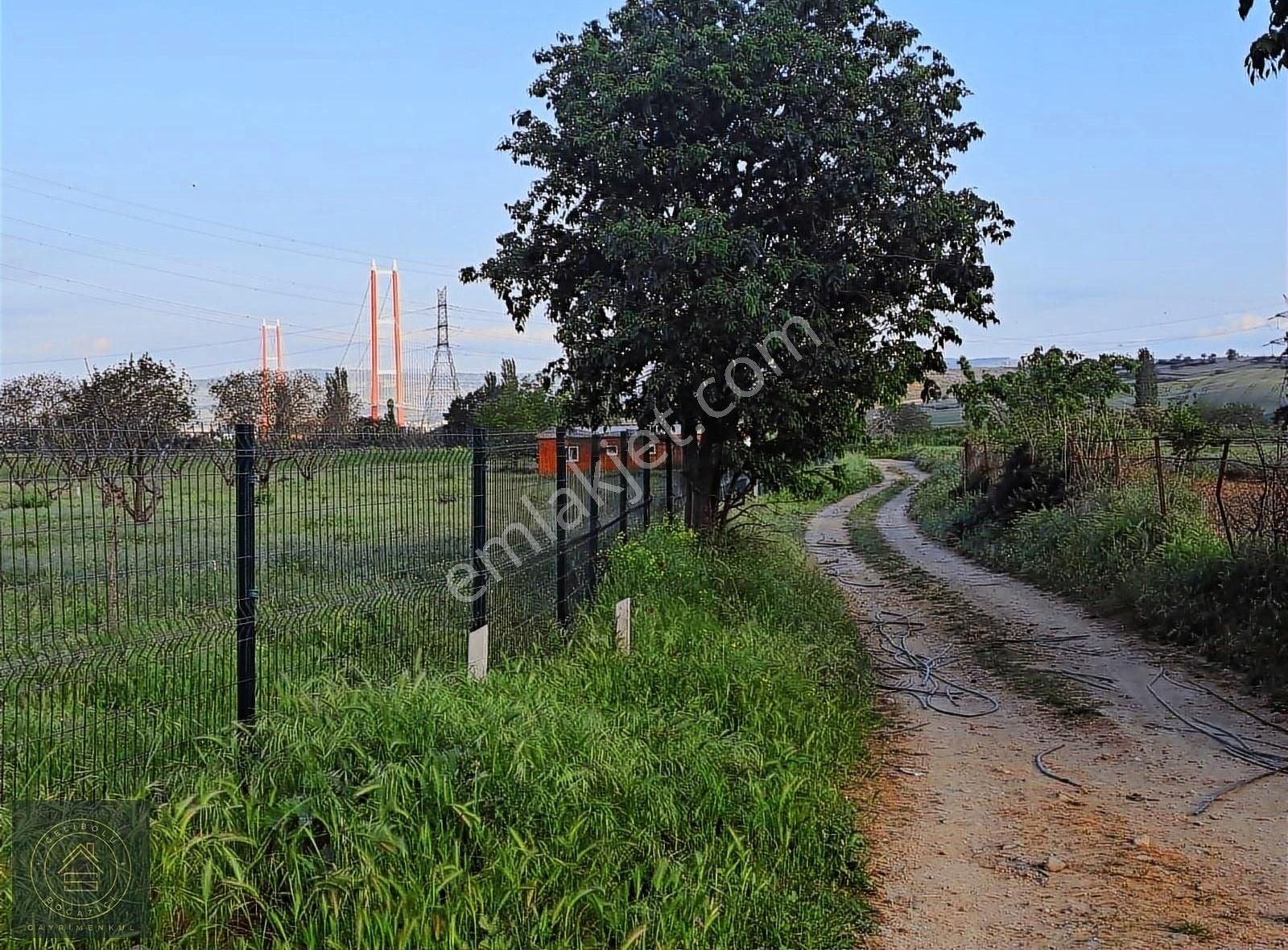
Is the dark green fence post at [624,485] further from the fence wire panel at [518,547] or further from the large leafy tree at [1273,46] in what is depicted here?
the large leafy tree at [1273,46]

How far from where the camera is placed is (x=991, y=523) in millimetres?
19125

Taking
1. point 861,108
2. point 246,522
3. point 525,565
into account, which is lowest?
point 525,565

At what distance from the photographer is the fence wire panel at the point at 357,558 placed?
4.86 m

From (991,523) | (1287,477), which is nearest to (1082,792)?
(1287,477)

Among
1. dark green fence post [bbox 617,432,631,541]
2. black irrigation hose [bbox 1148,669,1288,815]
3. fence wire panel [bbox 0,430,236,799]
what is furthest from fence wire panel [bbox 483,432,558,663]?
black irrigation hose [bbox 1148,669,1288,815]

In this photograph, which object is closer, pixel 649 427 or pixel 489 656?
pixel 489 656

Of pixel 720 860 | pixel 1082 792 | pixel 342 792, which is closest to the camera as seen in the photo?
pixel 342 792

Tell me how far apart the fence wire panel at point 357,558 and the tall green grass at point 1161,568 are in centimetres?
614

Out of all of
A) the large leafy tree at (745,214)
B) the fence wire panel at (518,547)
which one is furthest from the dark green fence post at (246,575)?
the large leafy tree at (745,214)

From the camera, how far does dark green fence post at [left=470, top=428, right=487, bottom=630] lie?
6652 mm

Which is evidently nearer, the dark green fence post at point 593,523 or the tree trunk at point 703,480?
the dark green fence post at point 593,523

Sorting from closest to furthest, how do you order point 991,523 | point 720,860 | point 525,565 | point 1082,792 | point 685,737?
point 720,860
point 685,737
point 1082,792
point 525,565
point 991,523

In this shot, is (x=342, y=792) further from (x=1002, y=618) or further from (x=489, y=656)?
(x=1002, y=618)

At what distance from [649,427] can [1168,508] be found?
6.36 m
